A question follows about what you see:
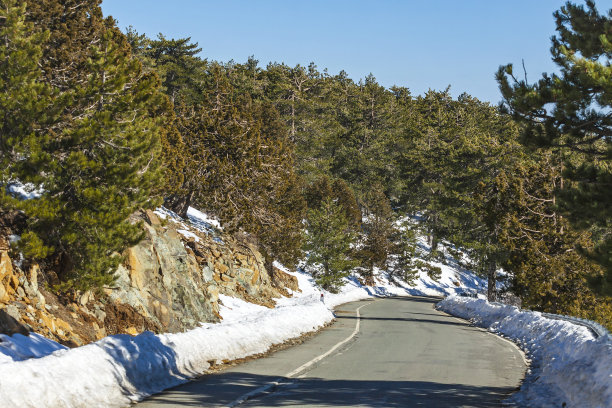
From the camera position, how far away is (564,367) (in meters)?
10.3

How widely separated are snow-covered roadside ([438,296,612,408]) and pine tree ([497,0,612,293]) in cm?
141

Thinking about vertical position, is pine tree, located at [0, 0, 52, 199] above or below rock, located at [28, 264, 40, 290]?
above

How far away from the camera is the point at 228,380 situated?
1010 centimetres

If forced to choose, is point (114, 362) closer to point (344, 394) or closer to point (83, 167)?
point (344, 394)

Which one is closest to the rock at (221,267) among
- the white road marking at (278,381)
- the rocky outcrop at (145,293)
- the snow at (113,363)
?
the rocky outcrop at (145,293)

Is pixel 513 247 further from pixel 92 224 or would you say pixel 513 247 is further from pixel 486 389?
pixel 92 224

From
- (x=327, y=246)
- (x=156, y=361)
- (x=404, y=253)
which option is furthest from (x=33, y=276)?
(x=404, y=253)

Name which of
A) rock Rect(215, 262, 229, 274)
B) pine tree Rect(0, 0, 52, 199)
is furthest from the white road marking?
rock Rect(215, 262, 229, 274)

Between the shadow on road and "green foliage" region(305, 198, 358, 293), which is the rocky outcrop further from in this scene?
"green foliage" region(305, 198, 358, 293)

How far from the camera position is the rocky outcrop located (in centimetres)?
1182

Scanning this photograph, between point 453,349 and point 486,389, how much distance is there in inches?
231

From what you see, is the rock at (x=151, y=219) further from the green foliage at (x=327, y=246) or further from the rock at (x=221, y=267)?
the green foliage at (x=327, y=246)

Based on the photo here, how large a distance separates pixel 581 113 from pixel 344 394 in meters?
6.14

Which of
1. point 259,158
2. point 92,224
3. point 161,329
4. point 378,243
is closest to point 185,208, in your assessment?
point 259,158
